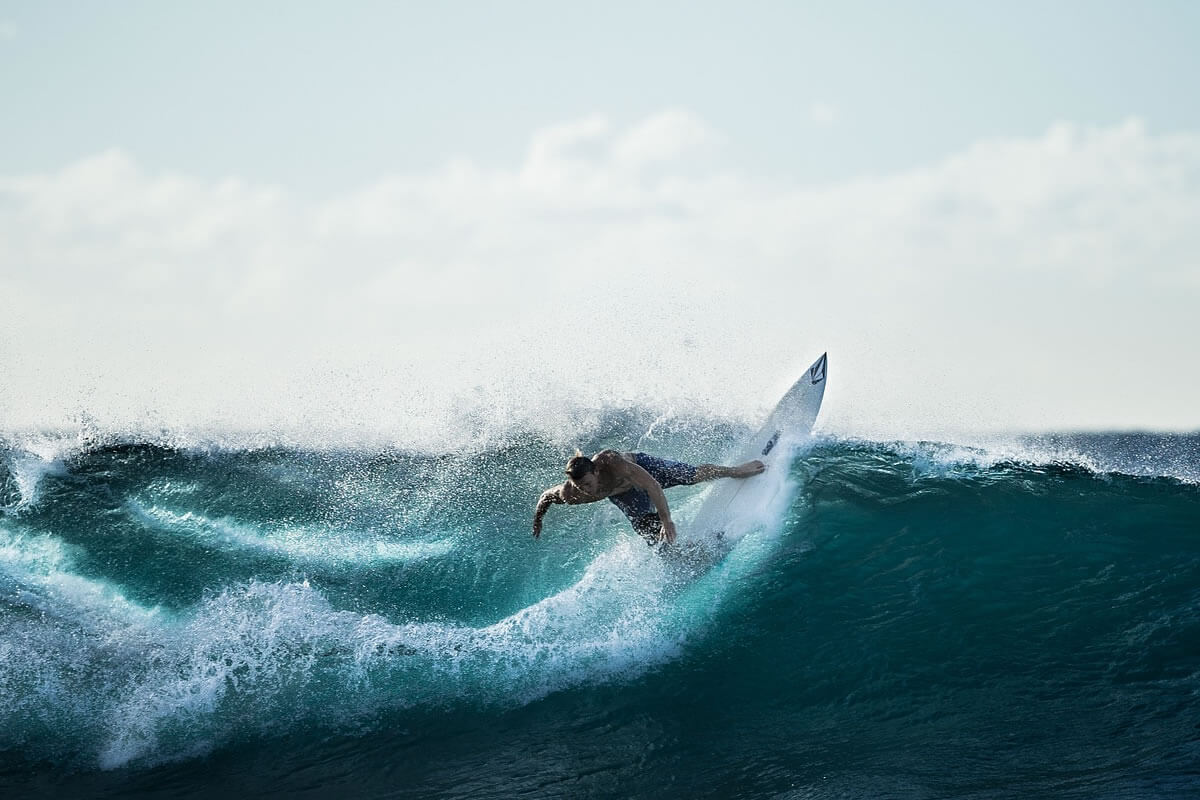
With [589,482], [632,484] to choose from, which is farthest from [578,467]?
[632,484]

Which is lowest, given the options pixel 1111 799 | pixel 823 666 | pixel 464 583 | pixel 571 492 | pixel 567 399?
pixel 1111 799

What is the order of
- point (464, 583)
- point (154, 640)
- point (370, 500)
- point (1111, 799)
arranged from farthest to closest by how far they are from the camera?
point (370, 500) < point (464, 583) < point (154, 640) < point (1111, 799)

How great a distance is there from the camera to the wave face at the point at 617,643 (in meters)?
4.70

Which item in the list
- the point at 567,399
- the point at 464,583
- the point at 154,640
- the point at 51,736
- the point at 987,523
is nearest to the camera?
the point at 51,736

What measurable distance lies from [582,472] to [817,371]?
3.69m

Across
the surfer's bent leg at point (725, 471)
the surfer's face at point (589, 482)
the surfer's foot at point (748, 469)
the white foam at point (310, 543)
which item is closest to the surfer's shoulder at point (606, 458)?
the surfer's face at point (589, 482)

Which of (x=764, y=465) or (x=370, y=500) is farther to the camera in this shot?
(x=370, y=500)

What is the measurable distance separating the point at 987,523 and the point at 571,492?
3885mm

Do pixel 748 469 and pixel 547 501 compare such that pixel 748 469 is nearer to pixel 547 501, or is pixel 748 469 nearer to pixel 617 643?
pixel 547 501

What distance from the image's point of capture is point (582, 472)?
5.43 metres

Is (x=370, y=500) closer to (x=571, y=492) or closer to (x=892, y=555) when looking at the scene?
(x=571, y=492)

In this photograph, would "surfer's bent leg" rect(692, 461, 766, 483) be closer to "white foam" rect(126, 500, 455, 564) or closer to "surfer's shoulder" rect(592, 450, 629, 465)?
"surfer's shoulder" rect(592, 450, 629, 465)

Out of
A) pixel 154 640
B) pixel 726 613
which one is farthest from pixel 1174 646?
pixel 154 640

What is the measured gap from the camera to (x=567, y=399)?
31.3 feet
